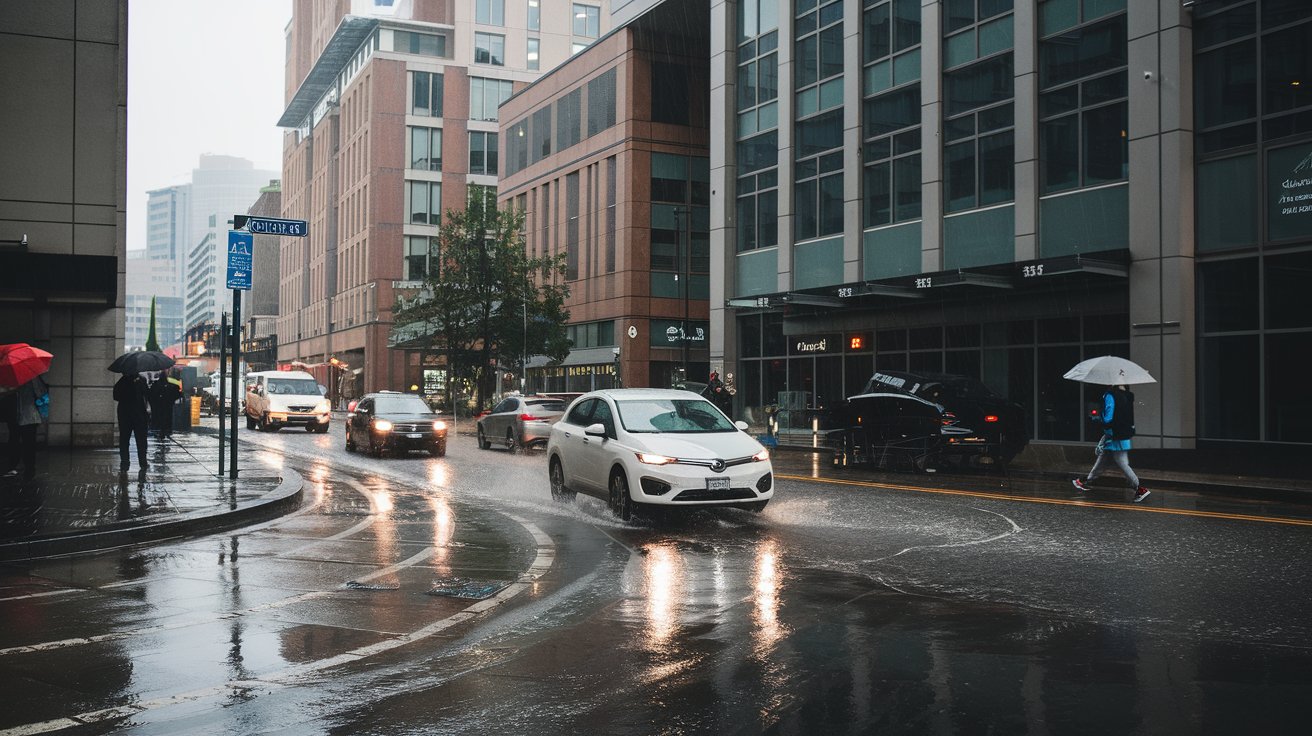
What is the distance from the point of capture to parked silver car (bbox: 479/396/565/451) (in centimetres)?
2811

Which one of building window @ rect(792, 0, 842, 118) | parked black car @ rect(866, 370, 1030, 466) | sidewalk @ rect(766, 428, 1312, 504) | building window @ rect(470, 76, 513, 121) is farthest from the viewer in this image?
building window @ rect(470, 76, 513, 121)

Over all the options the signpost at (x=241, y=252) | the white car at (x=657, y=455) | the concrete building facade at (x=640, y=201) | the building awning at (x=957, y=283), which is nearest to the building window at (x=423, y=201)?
the concrete building facade at (x=640, y=201)

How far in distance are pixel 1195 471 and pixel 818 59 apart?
66.1 ft

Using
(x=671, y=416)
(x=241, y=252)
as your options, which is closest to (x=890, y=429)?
(x=671, y=416)

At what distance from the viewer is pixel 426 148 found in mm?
87250

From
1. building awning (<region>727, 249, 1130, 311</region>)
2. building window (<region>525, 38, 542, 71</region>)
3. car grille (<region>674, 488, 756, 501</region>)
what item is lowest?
car grille (<region>674, 488, 756, 501</region>)

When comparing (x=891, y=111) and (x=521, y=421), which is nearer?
(x=521, y=421)

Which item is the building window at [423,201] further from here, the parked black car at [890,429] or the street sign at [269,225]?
the street sign at [269,225]

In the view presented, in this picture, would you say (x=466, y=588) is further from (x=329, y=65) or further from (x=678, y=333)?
(x=329, y=65)

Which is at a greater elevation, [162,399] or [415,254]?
[415,254]

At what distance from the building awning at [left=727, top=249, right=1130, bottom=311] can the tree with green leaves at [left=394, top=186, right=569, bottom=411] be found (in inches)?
653

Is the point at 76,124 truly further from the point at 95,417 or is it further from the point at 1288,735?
the point at 1288,735

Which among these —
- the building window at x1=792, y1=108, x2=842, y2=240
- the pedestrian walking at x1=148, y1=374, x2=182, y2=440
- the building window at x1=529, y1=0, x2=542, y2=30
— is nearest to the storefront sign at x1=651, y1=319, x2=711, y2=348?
the building window at x1=792, y1=108, x2=842, y2=240

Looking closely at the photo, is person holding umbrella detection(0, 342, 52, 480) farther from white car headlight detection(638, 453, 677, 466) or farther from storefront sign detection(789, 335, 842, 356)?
storefront sign detection(789, 335, 842, 356)
